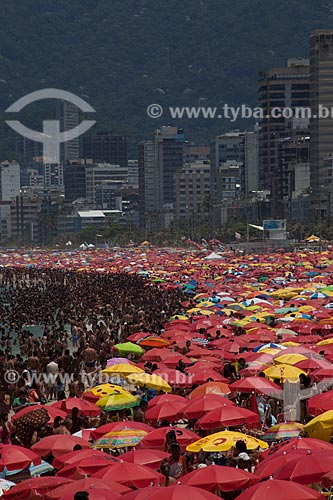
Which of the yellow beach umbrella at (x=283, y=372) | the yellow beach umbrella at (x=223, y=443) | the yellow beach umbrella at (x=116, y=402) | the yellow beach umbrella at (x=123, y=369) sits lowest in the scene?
the yellow beach umbrella at (x=123, y=369)

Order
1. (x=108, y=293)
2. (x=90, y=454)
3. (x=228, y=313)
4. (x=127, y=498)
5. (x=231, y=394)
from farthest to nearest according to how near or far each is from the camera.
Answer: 1. (x=108, y=293)
2. (x=228, y=313)
3. (x=231, y=394)
4. (x=90, y=454)
5. (x=127, y=498)

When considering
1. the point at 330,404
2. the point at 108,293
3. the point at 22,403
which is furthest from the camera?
the point at 108,293

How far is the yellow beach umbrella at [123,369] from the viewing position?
2523 centimetres

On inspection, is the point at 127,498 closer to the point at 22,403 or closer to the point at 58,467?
the point at 58,467

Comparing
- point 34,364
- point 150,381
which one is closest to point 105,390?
point 150,381

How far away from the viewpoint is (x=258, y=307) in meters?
40.6

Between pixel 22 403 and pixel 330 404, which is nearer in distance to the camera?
pixel 330 404

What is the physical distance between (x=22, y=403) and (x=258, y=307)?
1791 cm

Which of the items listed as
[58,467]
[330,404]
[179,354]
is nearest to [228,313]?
[179,354]

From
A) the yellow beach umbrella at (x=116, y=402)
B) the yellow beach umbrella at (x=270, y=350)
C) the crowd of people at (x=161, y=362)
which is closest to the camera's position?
the crowd of people at (x=161, y=362)

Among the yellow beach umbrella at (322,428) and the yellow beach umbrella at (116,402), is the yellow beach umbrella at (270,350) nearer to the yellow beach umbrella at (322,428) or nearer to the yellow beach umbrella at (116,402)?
the yellow beach umbrella at (116,402)

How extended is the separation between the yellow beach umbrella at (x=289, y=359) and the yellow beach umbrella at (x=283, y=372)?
0.77 metres

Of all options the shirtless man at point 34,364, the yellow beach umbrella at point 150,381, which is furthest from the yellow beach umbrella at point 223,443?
the shirtless man at point 34,364

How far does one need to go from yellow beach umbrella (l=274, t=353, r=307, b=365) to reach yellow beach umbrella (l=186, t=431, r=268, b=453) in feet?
24.3
